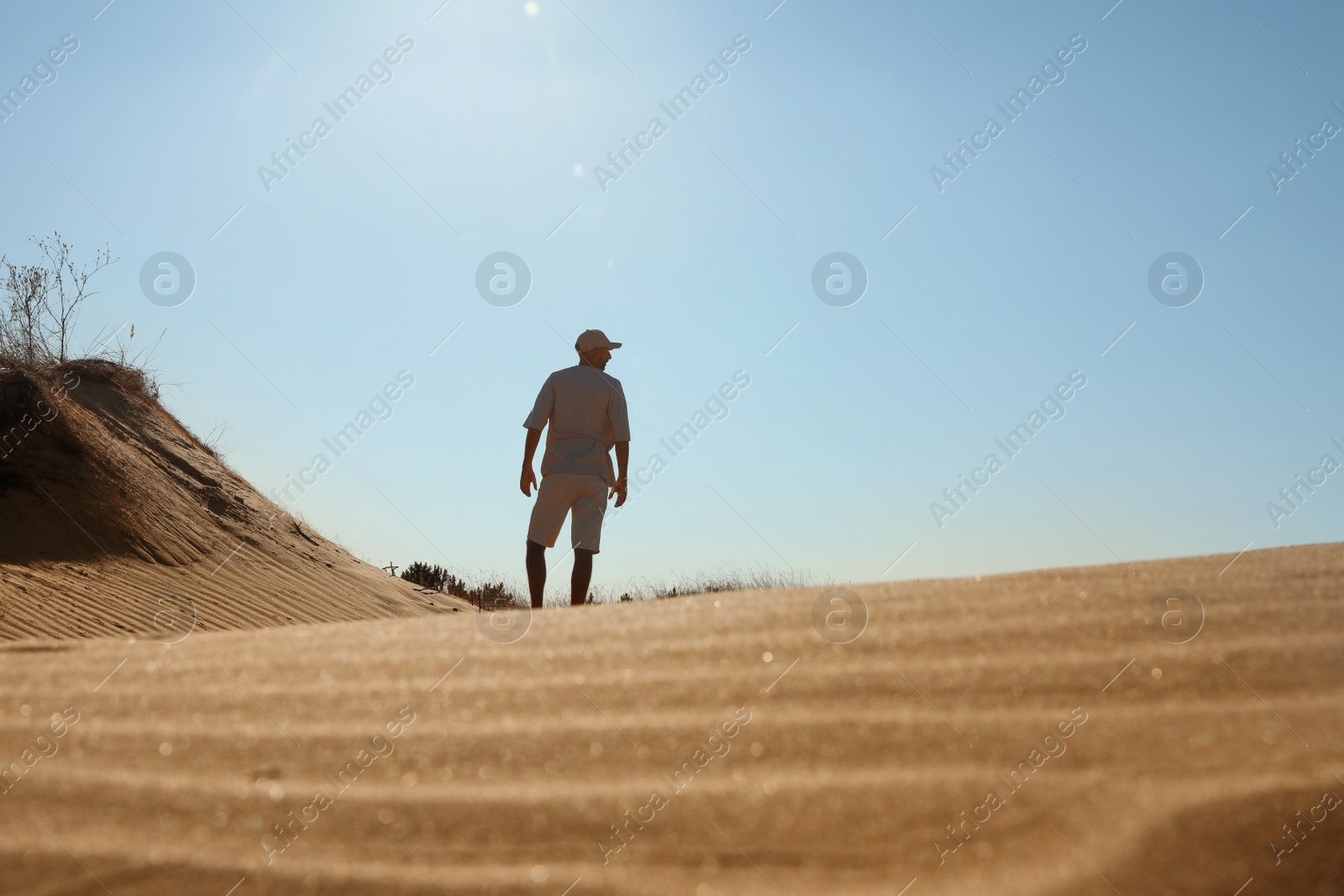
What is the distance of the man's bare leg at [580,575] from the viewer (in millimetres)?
5793

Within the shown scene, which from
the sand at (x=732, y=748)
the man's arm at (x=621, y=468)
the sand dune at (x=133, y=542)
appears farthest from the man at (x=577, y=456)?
the sand dune at (x=133, y=542)

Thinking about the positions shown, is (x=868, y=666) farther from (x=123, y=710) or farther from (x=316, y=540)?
(x=316, y=540)

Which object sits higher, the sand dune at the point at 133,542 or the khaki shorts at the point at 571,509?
the sand dune at the point at 133,542

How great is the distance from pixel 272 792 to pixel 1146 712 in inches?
52.2

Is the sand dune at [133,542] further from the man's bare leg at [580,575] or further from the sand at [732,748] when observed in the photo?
the sand at [732,748]

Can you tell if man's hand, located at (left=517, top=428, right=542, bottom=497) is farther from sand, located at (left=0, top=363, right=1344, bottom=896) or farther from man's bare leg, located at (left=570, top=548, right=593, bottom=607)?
sand, located at (left=0, top=363, right=1344, bottom=896)

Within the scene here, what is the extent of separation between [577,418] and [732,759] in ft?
15.7

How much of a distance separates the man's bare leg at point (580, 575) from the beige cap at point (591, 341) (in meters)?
1.34

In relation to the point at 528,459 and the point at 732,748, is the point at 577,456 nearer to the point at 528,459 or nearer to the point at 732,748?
the point at 528,459

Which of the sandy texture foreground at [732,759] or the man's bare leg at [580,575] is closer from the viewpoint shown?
the sandy texture foreground at [732,759]

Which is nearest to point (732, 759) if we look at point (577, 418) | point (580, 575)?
point (580, 575)

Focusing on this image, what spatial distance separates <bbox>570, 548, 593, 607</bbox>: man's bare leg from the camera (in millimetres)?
5793

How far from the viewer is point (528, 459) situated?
6.26 metres

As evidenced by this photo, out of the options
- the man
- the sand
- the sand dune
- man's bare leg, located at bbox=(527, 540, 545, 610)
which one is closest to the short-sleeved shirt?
the man
